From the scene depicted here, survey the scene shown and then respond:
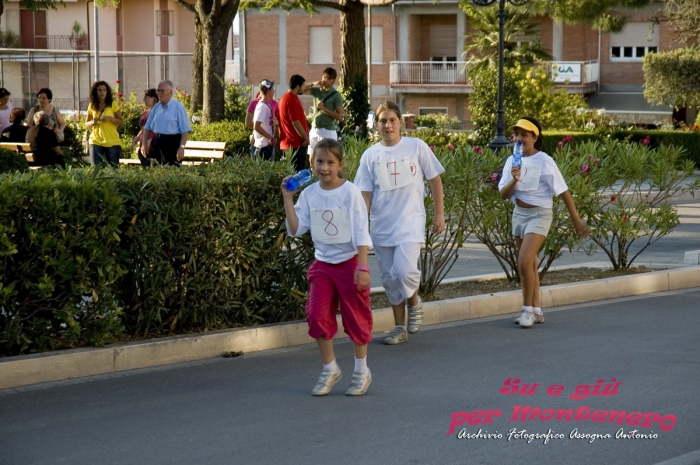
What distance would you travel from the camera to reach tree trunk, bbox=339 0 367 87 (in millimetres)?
23250

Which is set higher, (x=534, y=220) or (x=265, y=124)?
(x=265, y=124)

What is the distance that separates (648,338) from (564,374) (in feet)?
5.12

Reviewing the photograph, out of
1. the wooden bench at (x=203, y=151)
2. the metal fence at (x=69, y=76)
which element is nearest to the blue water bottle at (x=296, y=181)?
the wooden bench at (x=203, y=151)

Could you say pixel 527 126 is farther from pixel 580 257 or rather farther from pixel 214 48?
pixel 214 48

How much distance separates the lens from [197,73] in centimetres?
2723

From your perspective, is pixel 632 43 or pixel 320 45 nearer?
pixel 632 43

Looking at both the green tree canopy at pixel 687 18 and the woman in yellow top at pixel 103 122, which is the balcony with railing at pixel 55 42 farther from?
the woman in yellow top at pixel 103 122

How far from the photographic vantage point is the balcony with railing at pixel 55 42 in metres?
53.0

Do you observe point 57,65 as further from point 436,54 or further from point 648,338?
point 648,338

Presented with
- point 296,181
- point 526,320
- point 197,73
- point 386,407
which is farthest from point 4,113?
point 386,407

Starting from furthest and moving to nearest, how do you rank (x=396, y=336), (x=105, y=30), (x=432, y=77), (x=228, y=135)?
(x=105, y=30) → (x=432, y=77) → (x=228, y=135) → (x=396, y=336)

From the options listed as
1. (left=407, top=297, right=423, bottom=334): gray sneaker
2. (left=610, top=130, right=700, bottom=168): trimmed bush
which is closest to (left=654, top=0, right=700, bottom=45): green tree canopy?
(left=610, top=130, right=700, bottom=168): trimmed bush

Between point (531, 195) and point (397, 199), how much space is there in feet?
4.30

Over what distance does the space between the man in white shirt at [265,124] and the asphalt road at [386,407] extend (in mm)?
8521
